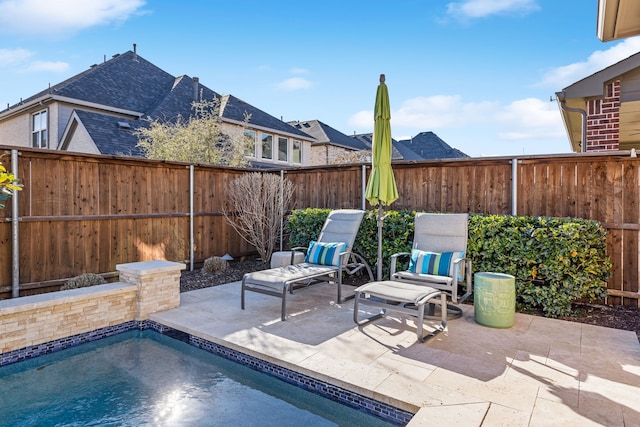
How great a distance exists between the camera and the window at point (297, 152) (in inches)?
722

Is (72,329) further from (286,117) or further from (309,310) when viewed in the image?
(286,117)

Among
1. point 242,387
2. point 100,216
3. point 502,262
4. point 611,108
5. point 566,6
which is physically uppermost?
point 566,6

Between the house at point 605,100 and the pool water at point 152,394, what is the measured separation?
5.23 m

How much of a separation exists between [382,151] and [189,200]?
13.6ft

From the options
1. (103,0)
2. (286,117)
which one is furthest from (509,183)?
(286,117)

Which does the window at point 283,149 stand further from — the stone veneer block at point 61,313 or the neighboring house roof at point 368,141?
the stone veneer block at point 61,313

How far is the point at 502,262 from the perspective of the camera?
499cm

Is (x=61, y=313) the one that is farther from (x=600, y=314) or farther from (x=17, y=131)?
(x=17, y=131)

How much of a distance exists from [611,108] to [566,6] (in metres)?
3.22

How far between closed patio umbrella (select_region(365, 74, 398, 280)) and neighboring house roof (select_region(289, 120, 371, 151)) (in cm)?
1557

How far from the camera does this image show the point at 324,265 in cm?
559

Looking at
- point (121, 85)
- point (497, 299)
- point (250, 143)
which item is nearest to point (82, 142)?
point (121, 85)

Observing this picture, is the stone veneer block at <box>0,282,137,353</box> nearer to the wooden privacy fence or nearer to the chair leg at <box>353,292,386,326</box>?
the wooden privacy fence

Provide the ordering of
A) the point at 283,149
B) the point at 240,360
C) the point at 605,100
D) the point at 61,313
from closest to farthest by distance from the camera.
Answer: the point at 240,360, the point at 61,313, the point at 605,100, the point at 283,149
